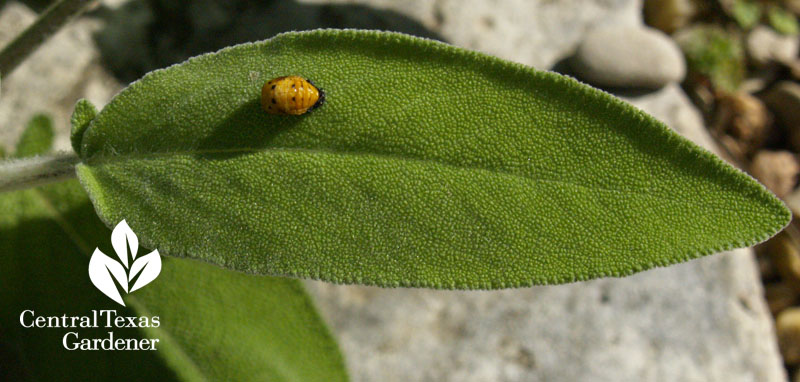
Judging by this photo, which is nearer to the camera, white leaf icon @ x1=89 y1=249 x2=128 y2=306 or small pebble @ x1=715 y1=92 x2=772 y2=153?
white leaf icon @ x1=89 y1=249 x2=128 y2=306

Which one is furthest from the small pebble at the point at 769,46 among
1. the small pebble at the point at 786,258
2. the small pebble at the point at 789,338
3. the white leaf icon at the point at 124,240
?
the white leaf icon at the point at 124,240

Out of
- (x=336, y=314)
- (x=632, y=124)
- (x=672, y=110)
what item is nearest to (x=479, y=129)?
(x=632, y=124)

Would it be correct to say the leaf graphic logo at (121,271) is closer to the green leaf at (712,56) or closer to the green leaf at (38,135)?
the green leaf at (38,135)

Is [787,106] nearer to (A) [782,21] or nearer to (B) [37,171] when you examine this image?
(A) [782,21]

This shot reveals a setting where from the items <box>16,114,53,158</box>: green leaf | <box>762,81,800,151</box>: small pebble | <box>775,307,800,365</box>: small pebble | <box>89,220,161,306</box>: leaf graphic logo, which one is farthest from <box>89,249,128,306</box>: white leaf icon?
<box>762,81,800,151</box>: small pebble

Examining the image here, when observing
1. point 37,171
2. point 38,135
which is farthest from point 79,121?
point 38,135

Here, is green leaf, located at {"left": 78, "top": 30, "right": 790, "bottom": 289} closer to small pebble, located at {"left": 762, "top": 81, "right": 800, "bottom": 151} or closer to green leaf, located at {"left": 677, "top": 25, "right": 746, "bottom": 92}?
green leaf, located at {"left": 677, "top": 25, "right": 746, "bottom": 92}
